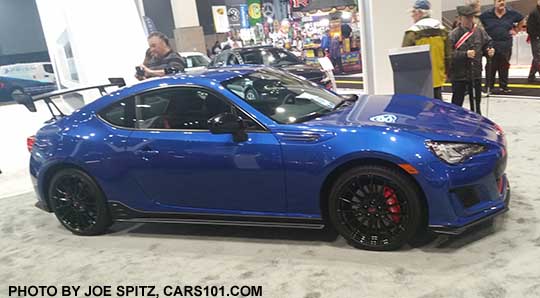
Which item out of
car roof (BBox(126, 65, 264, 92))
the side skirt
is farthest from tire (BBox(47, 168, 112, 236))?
car roof (BBox(126, 65, 264, 92))

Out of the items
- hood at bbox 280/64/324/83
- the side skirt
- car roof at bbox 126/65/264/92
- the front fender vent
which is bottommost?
the side skirt

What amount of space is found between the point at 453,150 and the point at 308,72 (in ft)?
18.5

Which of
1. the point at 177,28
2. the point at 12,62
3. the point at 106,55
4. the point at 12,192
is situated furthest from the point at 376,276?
the point at 12,62

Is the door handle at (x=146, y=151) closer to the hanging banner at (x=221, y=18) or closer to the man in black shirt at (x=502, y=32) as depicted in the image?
the man in black shirt at (x=502, y=32)

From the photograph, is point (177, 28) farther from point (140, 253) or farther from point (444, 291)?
point (444, 291)

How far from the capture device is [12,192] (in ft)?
19.6

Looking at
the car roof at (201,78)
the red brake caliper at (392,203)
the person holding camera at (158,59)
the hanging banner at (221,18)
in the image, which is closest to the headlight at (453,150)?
the red brake caliper at (392,203)

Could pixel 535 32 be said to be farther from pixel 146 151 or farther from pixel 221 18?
pixel 221 18

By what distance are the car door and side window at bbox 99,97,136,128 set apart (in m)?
0.07

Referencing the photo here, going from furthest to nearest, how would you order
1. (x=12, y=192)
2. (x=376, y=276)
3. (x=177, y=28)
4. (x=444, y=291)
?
1. (x=177, y=28)
2. (x=12, y=192)
3. (x=376, y=276)
4. (x=444, y=291)

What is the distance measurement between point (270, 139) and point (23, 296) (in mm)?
1992

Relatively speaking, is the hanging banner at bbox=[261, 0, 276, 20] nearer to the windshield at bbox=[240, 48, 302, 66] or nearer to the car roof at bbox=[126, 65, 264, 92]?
the windshield at bbox=[240, 48, 302, 66]

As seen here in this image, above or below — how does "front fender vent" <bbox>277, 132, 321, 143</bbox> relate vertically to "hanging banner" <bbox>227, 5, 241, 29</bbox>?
below

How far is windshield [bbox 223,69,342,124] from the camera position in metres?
3.48
